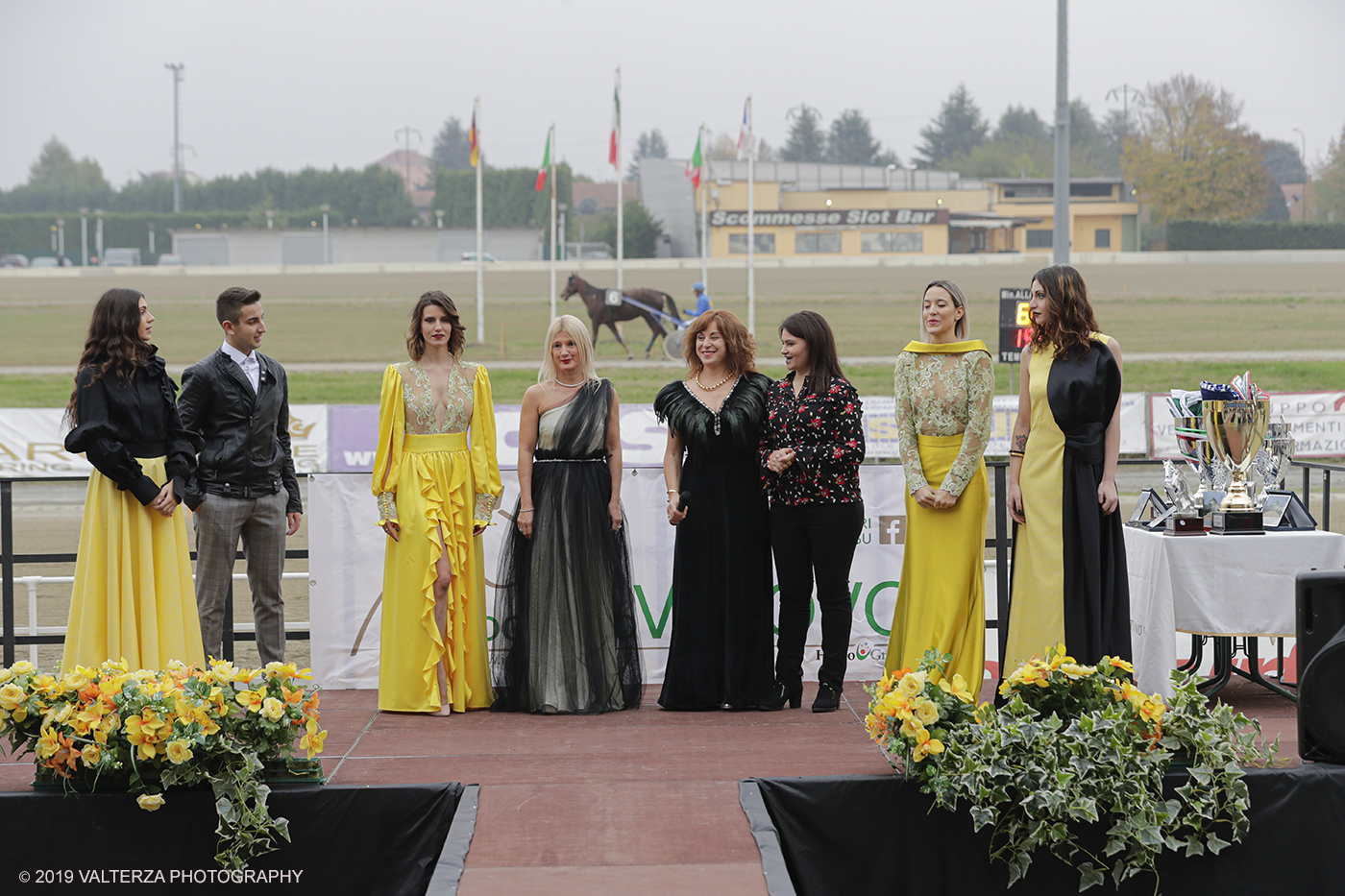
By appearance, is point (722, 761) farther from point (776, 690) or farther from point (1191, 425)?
point (1191, 425)

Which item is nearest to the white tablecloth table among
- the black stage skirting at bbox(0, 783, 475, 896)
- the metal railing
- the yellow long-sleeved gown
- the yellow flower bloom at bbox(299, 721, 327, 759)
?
the metal railing

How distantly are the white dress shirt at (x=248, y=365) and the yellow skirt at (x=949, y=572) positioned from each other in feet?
8.51

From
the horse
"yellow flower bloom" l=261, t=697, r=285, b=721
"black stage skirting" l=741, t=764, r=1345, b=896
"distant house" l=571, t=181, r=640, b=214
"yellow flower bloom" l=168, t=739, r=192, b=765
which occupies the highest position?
"distant house" l=571, t=181, r=640, b=214

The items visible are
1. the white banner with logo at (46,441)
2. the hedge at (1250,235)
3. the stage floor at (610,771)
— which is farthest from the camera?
the hedge at (1250,235)

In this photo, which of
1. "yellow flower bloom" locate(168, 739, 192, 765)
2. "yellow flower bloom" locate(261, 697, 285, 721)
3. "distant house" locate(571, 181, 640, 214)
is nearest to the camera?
"yellow flower bloom" locate(168, 739, 192, 765)

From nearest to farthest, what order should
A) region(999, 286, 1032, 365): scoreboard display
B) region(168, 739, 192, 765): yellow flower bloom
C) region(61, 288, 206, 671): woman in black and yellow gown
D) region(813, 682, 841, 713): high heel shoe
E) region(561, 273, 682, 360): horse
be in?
region(168, 739, 192, 765): yellow flower bloom < region(61, 288, 206, 671): woman in black and yellow gown < region(813, 682, 841, 713): high heel shoe < region(999, 286, 1032, 365): scoreboard display < region(561, 273, 682, 360): horse

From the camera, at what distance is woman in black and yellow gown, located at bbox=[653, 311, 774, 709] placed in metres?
4.72

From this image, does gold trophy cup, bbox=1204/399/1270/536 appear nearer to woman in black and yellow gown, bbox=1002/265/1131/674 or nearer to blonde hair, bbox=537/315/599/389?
woman in black and yellow gown, bbox=1002/265/1131/674

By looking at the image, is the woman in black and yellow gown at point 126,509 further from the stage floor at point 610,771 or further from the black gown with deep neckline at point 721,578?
the black gown with deep neckline at point 721,578

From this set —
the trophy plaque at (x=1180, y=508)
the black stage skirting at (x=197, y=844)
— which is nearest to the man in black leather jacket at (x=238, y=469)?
the black stage skirting at (x=197, y=844)

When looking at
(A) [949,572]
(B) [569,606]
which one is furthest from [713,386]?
(A) [949,572]

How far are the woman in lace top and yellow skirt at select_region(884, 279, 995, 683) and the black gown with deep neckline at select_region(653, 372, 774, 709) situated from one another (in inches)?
22.7

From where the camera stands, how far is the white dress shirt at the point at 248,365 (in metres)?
4.75

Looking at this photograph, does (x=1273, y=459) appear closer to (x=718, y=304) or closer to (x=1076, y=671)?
(x=1076, y=671)
